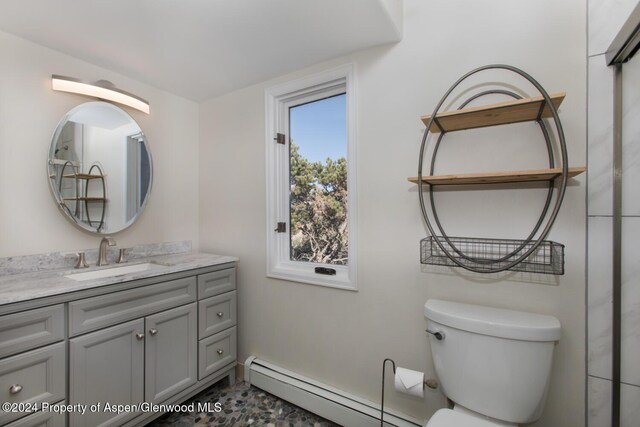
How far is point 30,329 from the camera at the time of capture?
Answer: 111 centimetres

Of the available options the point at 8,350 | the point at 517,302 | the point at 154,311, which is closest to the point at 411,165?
the point at 517,302

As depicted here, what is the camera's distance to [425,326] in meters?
1.41

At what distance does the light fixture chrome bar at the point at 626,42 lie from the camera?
88 cm

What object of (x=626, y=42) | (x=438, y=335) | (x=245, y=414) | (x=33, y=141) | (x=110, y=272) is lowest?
(x=245, y=414)

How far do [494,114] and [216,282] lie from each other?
5.73ft

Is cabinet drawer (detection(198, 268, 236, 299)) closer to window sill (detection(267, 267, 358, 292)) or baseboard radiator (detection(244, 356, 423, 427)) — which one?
window sill (detection(267, 267, 358, 292))

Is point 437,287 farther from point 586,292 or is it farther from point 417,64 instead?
point 417,64

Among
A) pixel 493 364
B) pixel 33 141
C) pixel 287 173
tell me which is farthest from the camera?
pixel 287 173

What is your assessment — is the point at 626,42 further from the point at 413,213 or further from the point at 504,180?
the point at 413,213

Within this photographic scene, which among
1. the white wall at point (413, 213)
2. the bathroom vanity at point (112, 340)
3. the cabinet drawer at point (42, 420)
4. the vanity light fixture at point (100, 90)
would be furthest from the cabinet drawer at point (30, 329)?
the vanity light fixture at point (100, 90)

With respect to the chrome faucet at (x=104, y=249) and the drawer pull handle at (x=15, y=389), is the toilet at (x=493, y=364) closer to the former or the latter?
the drawer pull handle at (x=15, y=389)

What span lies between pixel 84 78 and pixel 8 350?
1.49 meters

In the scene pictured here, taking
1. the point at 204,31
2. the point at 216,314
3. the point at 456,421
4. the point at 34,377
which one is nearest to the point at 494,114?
the point at 456,421

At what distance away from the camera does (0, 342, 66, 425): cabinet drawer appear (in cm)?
105
